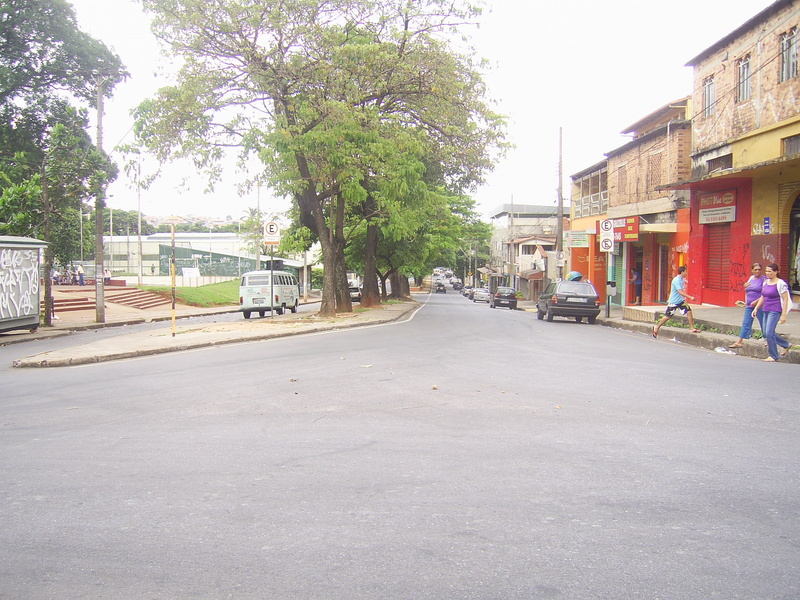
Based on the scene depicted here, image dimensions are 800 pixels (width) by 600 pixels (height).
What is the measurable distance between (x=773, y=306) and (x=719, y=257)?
12.0m

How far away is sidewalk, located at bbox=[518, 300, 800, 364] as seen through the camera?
13.2 metres

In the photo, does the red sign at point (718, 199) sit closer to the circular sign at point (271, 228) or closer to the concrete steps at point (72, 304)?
the circular sign at point (271, 228)

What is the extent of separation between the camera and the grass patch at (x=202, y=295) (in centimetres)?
4044

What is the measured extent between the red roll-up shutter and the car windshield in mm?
4207

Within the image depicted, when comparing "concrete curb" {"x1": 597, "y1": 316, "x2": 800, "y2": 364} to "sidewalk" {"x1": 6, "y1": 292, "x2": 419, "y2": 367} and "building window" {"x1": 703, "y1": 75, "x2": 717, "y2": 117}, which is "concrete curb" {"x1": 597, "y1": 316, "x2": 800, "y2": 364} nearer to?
"building window" {"x1": 703, "y1": 75, "x2": 717, "y2": 117}

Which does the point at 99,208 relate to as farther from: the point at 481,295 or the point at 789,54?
the point at 481,295

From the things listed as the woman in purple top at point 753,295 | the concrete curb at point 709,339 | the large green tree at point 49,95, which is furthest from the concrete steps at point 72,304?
the woman in purple top at point 753,295

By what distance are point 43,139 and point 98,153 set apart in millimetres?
11156

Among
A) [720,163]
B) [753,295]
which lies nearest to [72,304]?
[720,163]

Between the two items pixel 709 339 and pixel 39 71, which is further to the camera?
pixel 39 71

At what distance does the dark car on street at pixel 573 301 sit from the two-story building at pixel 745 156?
166 inches

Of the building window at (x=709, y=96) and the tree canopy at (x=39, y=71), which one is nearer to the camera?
the building window at (x=709, y=96)

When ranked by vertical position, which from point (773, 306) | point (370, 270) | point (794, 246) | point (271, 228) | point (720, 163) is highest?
point (720, 163)

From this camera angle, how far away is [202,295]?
42812mm
